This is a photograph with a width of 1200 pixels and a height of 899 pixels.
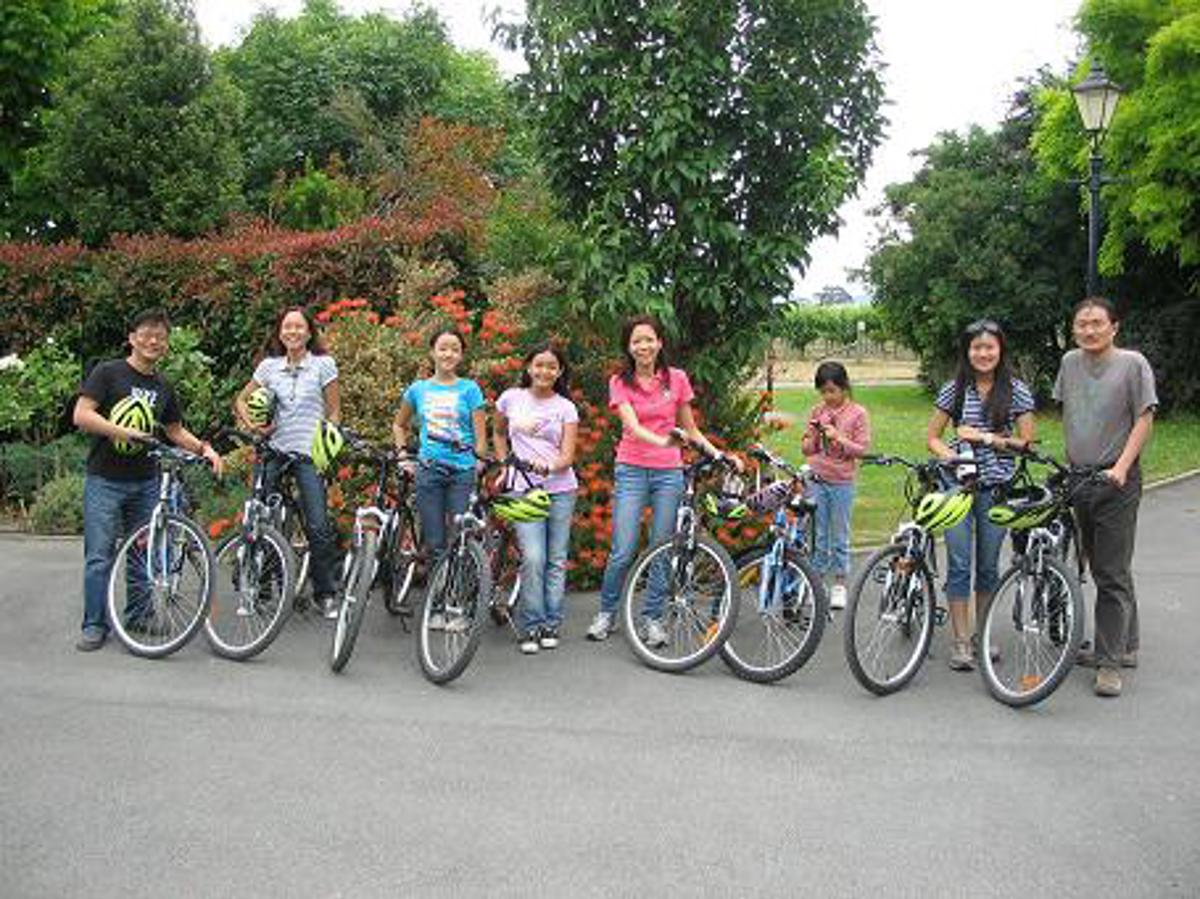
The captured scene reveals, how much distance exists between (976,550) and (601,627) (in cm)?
206

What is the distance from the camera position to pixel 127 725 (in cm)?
521

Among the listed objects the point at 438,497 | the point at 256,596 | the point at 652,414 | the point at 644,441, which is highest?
the point at 652,414

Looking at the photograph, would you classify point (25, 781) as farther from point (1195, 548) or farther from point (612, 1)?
point (1195, 548)

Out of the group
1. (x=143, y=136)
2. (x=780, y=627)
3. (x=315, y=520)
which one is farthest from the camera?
(x=143, y=136)

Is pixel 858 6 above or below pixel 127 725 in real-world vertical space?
above

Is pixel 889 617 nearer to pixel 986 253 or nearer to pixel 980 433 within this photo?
pixel 980 433

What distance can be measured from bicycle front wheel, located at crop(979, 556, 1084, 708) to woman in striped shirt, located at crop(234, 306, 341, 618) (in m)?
3.63

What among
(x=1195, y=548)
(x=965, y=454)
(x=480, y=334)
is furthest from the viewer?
(x=1195, y=548)

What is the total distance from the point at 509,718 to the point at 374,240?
20.4ft

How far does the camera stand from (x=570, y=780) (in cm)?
466

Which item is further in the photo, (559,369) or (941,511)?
(559,369)

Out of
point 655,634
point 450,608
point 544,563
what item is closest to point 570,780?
point 450,608

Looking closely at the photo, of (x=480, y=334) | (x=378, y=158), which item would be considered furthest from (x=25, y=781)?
(x=378, y=158)

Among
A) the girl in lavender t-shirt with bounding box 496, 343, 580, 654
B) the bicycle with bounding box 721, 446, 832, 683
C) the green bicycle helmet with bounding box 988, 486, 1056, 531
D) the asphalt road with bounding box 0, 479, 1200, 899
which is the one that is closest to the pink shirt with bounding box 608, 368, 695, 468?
the girl in lavender t-shirt with bounding box 496, 343, 580, 654
